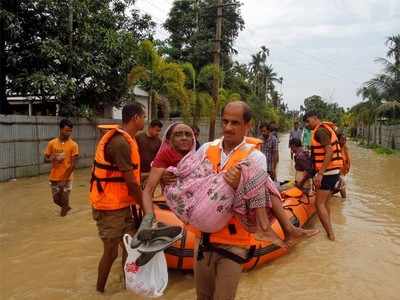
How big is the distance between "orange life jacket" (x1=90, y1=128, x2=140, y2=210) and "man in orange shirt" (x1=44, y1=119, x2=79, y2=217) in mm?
2863

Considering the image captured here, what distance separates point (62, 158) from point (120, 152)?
319cm

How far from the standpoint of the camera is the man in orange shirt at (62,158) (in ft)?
22.1

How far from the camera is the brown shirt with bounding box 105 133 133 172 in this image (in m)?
3.86

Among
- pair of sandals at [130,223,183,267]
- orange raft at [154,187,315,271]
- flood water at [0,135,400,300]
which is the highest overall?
pair of sandals at [130,223,183,267]

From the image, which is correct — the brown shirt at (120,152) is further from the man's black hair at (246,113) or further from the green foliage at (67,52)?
the green foliage at (67,52)

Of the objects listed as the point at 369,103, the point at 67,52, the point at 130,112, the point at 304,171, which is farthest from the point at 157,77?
the point at 369,103

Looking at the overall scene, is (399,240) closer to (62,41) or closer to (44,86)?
(44,86)

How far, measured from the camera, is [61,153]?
6770 mm

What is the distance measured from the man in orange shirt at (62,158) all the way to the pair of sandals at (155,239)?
13.9ft

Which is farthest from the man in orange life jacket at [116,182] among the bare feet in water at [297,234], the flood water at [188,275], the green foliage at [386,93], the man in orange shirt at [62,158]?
the green foliage at [386,93]

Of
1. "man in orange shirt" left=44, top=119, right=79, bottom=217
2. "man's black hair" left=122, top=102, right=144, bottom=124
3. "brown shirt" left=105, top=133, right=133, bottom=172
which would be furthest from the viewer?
"man in orange shirt" left=44, top=119, right=79, bottom=217

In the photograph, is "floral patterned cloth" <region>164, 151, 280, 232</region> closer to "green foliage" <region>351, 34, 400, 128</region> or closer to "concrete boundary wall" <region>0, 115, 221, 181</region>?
"concrete boundary wall" <region>0, 115, 221, 181</region>

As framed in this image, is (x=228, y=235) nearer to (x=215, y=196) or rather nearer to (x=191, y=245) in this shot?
(x=215, y=196)

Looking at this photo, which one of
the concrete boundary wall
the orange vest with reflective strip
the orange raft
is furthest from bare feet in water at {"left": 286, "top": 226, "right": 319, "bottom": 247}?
the concrete boundary wall
